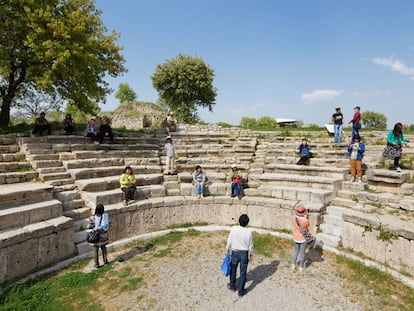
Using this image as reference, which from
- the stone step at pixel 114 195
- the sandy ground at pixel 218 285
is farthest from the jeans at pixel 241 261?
the stone step at pixel 114 195

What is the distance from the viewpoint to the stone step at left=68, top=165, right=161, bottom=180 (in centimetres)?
838

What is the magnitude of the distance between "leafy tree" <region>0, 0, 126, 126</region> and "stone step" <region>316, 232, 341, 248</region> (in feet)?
36.4

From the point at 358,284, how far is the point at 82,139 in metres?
11.2

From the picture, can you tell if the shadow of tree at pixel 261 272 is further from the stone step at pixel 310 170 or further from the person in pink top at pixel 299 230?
the stone step at pixel 310 170

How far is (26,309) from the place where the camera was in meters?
4.29

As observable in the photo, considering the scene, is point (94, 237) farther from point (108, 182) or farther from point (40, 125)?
point (40, 125)

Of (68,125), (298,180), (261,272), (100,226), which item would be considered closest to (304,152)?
(298,180)

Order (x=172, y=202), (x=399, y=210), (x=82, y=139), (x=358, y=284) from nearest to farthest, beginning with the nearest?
(x=358, y=284) < (x=399, y=210) < (x=172, y=202) < (x=82, y=139)

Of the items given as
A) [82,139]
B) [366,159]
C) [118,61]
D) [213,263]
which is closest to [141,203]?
[213,263]

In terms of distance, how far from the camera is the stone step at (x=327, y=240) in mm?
6410

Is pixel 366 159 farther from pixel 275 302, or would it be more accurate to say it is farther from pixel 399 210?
pixel 275 302

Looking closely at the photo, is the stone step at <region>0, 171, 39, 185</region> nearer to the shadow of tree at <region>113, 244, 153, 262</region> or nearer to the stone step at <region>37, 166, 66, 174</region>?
the stone step at <region>37, 166, 66, 174</region>

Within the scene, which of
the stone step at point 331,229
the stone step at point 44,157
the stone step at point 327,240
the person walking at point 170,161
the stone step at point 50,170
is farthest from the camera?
the person walking at point 170,161

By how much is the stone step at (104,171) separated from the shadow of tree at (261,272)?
19.1ft
